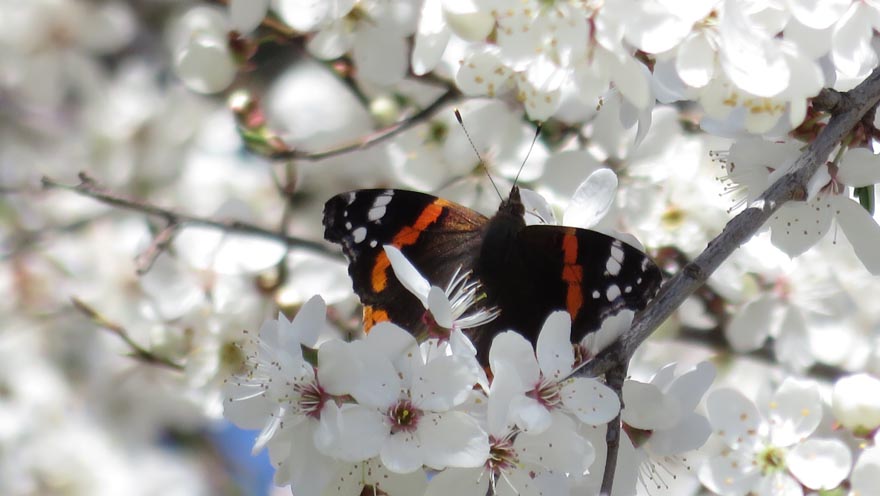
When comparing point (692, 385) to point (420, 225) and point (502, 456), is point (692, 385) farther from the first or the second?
point (420, 225)

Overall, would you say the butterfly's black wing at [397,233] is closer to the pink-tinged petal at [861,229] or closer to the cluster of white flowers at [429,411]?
the cluster of white flowers at [429,411]

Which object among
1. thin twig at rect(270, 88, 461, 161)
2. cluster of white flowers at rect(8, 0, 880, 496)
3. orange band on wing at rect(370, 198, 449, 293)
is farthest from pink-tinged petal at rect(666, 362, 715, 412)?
thin twig at rect(270, 88, 461, 161)

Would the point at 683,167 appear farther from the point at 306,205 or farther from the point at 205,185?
the point at 205,185

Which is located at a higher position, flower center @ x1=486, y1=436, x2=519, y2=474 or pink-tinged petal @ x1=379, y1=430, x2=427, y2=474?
pink-tinged petal @ x1=379, y1=430, x2=427, y2=474

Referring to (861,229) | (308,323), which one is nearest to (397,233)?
(308,323)

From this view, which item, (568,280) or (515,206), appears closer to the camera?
(568,280)

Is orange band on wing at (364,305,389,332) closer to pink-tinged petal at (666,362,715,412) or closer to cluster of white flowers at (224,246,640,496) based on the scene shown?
cluster of white flowers at (224,246,640,496)
